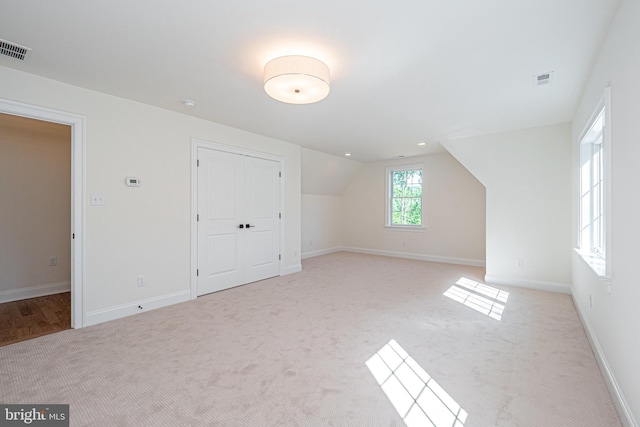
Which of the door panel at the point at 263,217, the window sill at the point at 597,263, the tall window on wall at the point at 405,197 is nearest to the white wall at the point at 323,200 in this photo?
the tall window on wall at the point at 405,197

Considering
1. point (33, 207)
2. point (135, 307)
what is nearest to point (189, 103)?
point (135, 307)

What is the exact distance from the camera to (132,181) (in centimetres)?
324

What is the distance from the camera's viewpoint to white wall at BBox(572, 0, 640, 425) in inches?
58.1

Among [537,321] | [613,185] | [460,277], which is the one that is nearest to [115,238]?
[613,185]

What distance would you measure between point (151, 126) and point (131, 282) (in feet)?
6.02

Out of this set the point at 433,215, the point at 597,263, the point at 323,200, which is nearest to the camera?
the point at 597,263

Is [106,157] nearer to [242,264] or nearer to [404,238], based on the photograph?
[242,264]

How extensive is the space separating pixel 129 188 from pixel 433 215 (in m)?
5.74

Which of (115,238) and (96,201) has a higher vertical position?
(96,201)

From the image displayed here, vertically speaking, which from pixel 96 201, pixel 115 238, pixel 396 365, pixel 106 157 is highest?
pixel 106 157

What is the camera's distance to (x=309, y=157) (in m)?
5.95

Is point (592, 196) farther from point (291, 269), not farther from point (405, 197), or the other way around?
point (291, 269)

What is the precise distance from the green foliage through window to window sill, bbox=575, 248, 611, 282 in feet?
12.3

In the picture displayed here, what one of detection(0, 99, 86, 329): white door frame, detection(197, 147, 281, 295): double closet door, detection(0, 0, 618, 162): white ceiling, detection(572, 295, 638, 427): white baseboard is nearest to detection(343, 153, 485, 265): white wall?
detection(0, 0, 618, 162): white ceiling
